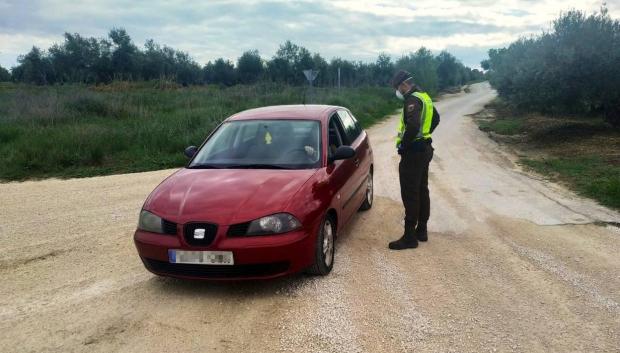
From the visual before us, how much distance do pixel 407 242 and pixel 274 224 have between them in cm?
200

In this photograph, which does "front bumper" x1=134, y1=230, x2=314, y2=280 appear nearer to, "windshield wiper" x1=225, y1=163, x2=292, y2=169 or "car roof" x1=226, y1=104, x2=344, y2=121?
"windshield wiper" x1=225, y1=163, x2=292, y2=169

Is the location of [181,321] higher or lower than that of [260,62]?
lower

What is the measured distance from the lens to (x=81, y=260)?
5.08 meters

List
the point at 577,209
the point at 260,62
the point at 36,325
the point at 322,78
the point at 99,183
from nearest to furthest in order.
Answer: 1. the point at 36,325
2. the point at 577,209
3. the point at 99,183
4. the point at 322,78
5. the point at 260,62

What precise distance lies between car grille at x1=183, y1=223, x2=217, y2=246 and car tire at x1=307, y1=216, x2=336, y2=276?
926 mm

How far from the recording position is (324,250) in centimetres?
442

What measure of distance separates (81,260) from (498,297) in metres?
4.09

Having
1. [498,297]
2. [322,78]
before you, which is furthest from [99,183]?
[322,78]

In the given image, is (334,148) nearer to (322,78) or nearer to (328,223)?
(328,223)

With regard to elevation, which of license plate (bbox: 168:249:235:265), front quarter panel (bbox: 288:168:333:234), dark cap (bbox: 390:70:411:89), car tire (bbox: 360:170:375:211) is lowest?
car tire (bbox: 360:170:375:211)

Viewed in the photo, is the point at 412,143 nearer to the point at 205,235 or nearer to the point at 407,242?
the point at 407,242

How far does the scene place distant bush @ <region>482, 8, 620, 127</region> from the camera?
13.5m

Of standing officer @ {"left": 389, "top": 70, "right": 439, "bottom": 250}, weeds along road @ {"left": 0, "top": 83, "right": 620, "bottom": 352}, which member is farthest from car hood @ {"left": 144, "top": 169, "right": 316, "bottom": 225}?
standing officer @ {"left": 389, "top": 70, "right": 439, "bottom": 250}

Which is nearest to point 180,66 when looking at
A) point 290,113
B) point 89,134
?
point 89,134
